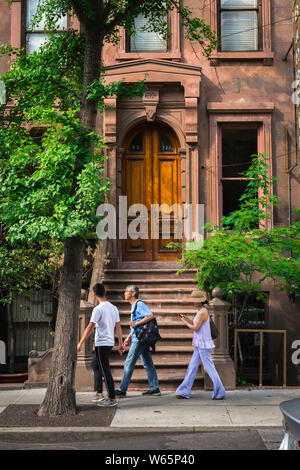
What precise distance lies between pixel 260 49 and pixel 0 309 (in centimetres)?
885

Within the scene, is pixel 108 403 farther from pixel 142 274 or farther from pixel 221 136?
pixel 221 136

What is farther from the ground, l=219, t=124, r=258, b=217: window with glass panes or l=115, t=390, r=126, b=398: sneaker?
l=219, t=124, r=258, b=217: window with glass panes

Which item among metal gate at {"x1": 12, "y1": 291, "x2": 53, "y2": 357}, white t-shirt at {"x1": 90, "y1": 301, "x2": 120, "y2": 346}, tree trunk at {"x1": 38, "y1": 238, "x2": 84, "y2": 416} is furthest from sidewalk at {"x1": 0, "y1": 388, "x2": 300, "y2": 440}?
metal gate at {"x1": 12, "y1": 291, "x2": 53, "y2": 357}

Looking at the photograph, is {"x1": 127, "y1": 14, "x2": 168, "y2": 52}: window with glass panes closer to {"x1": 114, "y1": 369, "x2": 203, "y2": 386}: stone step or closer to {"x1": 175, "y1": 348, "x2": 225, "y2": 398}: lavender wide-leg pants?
{"x1": 114, "y1": 369, "x2": 203, "y2": 386}: stone step

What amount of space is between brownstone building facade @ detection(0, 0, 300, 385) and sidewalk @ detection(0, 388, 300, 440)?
410cm

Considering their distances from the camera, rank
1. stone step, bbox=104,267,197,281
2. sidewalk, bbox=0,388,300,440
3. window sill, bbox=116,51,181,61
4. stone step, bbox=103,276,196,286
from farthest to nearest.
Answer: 1. window sill, bbox=116,51,181,61
2. stone step, bbox=104,267,197,281
3. stone step, bbox=103,276,196,286
4. sidewalk, bbox=0,388,300,440

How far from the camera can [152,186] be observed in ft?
46.8

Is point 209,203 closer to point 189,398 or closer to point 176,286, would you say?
point 176,286

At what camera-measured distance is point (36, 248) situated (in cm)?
1263

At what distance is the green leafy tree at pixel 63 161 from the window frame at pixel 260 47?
16.3ft

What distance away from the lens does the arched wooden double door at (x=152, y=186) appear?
14.1 meters

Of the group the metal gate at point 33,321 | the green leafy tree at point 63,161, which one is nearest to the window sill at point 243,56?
the green leafy tree at point 63,161

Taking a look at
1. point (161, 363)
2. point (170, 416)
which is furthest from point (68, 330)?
point (161, 363)

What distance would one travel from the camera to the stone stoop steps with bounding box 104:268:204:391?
10.6 meters
